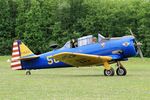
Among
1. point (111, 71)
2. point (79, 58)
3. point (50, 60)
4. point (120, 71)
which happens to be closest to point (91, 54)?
point (79, 58)

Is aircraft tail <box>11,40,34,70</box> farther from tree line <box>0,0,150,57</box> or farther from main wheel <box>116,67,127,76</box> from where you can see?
tree line <box>0,0,150,57</box>

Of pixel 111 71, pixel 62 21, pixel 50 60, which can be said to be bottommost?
pixel 111 71

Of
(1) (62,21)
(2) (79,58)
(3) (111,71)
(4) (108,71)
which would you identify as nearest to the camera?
(3) (111,71)

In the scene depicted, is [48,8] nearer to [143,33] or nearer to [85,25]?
[85,25]

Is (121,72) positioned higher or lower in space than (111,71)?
lower

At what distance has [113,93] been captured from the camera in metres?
16.2

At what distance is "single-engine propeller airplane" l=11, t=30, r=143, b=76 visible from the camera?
27797 mm

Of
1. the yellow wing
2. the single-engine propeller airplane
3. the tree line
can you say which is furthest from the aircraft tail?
the tree line

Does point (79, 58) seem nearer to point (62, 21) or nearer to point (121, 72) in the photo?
point (121, 72)

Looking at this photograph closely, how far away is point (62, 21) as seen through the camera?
273 feet

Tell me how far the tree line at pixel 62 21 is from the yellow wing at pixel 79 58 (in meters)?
49.9

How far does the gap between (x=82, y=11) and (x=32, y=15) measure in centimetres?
787

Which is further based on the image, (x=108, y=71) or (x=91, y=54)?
(x=91, y=54)

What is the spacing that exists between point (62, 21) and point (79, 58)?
5500 cm
